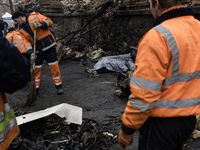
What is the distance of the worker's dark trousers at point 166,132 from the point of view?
1232mm

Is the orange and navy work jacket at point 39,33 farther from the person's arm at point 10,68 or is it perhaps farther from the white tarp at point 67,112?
the person's arm at point 10,68

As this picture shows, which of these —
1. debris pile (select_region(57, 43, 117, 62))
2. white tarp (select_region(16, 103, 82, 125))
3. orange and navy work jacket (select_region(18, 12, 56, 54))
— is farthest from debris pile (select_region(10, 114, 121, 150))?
debris pile (select_region(57, 43, 117, 62))

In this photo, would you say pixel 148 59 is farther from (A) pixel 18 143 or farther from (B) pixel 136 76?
(A) pixel 18 143

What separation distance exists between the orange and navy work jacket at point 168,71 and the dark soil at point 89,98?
175cm

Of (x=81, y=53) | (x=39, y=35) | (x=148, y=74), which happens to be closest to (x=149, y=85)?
(x=148, y=74)

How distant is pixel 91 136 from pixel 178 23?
222cm

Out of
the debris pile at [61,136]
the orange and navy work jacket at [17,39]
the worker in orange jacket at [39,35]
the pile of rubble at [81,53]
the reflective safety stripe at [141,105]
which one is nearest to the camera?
the reflective safety stripe at [141,105]

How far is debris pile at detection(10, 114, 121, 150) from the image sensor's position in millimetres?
2463

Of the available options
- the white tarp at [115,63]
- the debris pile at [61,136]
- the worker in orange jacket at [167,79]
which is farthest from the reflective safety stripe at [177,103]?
the white tarp at [115,63]

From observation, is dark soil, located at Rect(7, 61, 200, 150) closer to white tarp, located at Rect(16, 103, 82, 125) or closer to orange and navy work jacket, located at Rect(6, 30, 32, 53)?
white tarp, located at Rect(16, 103, 82, 125)

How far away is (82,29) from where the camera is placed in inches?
383

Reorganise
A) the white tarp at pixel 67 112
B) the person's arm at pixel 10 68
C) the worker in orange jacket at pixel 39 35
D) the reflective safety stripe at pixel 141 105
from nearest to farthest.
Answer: the person's arm at pixel 10 68, the reflective safety stripe at pixel 141 105, the white tarp at pixel 67 112, the worker in orange jacket at pixel 39 35

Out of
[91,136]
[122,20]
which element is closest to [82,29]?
[122,20]

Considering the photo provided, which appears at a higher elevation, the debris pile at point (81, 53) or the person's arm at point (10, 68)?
the person's arm at point (10, 68)
